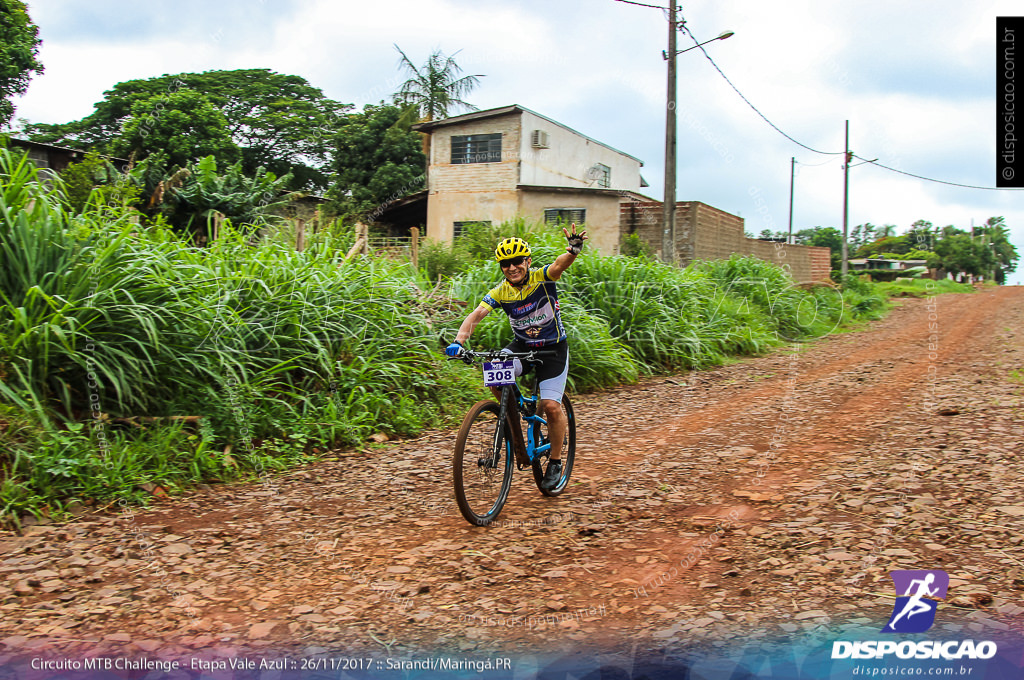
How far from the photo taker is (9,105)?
962 inches

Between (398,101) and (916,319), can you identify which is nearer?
(916,319)

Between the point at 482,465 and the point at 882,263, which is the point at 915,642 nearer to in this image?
the point at 482,465

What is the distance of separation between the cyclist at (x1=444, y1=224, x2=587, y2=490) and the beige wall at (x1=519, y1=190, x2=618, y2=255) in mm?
16258

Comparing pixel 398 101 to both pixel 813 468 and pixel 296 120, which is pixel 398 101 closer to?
pixel 296 120

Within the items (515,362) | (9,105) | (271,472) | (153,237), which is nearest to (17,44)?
(9,105)

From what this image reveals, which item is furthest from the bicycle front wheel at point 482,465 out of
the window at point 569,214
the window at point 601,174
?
the window at point 601,174

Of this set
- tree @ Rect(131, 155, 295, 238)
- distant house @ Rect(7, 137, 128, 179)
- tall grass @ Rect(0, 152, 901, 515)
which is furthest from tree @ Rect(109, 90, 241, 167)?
tall grass @ Rect(0, 152, 901, 515)

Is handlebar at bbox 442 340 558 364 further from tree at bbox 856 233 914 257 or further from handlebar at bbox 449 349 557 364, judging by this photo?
tree at bbox 856 233 914 257

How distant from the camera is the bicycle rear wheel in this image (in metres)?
5.18

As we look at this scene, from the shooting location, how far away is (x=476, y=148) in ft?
88.2

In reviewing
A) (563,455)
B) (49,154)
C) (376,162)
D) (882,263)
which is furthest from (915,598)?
(882,263)

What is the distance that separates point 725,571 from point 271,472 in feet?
12.7

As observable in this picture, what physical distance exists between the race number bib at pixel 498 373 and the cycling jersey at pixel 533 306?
1.73 feet

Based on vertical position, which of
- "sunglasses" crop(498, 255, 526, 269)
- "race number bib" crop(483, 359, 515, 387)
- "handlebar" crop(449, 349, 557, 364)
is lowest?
"race number bib" crop(483, 359, 515, 387)
